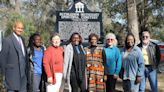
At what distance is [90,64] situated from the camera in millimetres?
8102

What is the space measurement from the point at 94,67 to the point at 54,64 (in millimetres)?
878

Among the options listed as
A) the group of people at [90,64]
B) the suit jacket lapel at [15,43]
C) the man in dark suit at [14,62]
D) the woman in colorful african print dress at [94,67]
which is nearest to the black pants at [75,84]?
the group of people at [90,64]

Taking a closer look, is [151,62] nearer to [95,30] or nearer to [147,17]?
[95,30]

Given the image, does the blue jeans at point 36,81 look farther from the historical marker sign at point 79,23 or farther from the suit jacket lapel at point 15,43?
the historical marker sign at point 79,23

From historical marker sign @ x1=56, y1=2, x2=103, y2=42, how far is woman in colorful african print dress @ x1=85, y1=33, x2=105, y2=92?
260 centimetres

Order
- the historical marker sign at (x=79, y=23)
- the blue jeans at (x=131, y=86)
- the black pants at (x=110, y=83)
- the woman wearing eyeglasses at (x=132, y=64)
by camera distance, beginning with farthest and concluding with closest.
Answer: the historical marker sign at (x=79, y=23) < the black pants at (x=110, y=83) < the blue jeans at (x=131, y=86) < the woman wearing eyeglasses at (x=132, y=64)

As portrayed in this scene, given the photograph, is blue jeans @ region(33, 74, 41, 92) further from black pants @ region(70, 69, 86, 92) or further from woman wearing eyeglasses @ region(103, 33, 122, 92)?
woman wearing eyeglasses @ region(103, 33, 122, 92)

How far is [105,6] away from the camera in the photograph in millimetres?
22719

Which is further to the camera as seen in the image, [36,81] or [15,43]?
[36,81]

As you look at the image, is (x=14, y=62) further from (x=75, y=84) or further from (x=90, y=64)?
(x=90, y=64)

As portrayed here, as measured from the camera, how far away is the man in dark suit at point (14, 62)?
7.20 metres

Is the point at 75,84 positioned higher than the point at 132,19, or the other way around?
the point at 132,19

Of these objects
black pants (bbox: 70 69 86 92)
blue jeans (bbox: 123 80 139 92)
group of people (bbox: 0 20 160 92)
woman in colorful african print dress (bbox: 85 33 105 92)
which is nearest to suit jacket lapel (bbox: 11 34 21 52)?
group of people (bbox: 0 20 160 92)

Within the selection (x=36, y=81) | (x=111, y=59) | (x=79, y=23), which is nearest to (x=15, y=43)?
(x=36, y=81)
